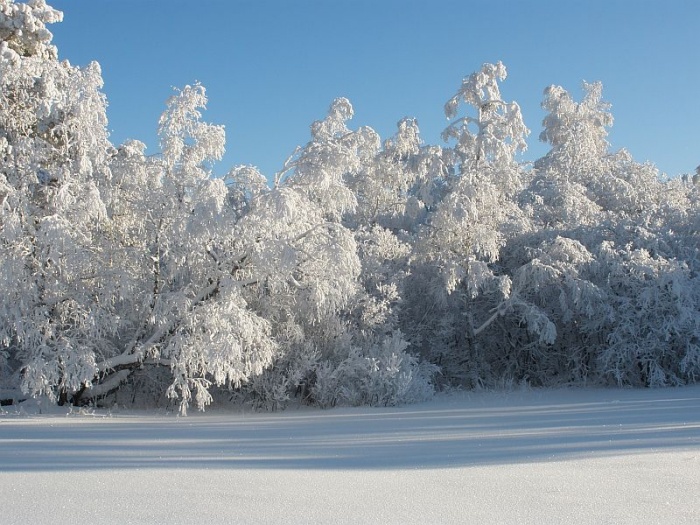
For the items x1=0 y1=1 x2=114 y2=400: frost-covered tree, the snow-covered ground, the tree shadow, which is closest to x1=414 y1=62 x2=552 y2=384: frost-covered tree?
the tree shadow

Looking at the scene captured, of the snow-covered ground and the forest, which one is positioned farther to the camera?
the forest

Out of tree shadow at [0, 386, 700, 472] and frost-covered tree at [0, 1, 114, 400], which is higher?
frost-covered tree at [0, 1, 114, 400]

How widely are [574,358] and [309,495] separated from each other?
14.2 metres

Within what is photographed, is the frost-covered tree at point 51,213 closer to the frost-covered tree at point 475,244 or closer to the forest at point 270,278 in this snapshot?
the forest at point 270,278

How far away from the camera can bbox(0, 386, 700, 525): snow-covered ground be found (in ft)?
15.6

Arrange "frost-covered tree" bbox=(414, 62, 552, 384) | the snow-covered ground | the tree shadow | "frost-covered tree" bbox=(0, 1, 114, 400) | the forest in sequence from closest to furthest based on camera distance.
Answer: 1. the snow-covered ground
2. the tree shadow
3. "frost-covered tree" bbox=(0, 1, 114, 400)
4. the forest
5. "frost-covered tree" bbox=(414, 62, 552, 384)

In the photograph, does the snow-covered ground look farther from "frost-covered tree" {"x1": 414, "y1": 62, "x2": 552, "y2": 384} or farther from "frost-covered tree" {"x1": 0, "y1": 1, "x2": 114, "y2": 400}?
"frost-covered tree" {"x1": 414, "y1": 62, "x2": 552, "y2": 384}

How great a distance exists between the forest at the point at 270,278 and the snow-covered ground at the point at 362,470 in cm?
229

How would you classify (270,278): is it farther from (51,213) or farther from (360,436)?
(360,436)

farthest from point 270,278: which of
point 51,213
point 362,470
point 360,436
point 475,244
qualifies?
point 362,470

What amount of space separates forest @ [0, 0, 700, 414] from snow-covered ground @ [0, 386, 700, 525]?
7.52 ft

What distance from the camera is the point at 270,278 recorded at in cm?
1338

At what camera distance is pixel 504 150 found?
64.8ft

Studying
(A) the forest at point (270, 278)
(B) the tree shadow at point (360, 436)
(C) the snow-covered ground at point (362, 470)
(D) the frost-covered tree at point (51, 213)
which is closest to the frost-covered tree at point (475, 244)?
(A) the forest at point (270, 278)
